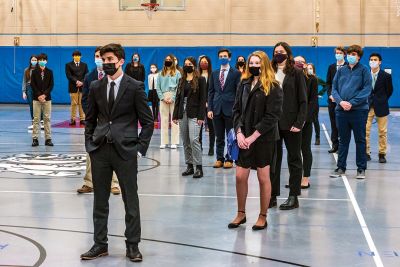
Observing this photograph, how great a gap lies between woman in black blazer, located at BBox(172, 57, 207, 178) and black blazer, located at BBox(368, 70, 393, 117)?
3325mm

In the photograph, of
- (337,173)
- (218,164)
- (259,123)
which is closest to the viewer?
(259,123)

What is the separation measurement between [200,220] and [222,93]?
3925 millimetres

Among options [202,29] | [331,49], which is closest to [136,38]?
[202,29]

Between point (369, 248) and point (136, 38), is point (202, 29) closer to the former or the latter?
point (136, 38)

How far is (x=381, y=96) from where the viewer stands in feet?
39.5

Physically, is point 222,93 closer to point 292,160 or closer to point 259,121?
point 292,160

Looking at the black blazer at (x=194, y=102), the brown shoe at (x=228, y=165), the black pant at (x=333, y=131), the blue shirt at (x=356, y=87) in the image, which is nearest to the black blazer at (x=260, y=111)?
the blue shirt at (x=356, y=87)

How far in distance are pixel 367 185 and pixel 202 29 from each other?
1746 cm

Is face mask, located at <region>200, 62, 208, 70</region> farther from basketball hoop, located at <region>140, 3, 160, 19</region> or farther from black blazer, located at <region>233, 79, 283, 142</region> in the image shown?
basketball hoop, located at <region>140, 3, 160, 19</region>

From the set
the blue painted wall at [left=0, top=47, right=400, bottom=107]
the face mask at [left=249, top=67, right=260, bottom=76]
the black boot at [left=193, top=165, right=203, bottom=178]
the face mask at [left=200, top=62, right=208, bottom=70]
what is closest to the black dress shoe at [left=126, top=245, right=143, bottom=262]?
the face mask at [left=249, top=67, right=260, bottom=76]

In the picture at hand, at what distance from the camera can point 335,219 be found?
760 cm

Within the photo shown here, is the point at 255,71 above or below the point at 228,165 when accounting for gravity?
above

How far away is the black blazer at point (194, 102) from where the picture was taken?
10.4m

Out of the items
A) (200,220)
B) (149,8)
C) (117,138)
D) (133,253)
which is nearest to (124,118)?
(117,138)
